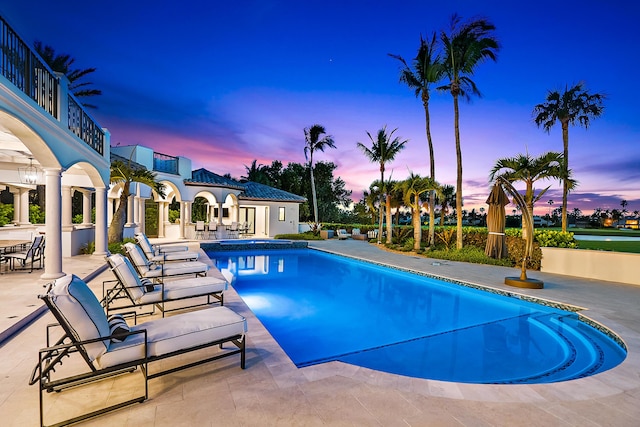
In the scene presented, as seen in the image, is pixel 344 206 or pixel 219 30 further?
pixel 344 206

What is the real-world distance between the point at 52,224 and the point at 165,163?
15.5 m

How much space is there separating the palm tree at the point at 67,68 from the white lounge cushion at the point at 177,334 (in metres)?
20.7

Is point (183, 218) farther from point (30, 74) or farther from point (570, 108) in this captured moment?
point (570, 108)

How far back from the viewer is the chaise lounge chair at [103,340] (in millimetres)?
2592

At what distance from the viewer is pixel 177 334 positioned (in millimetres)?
3150

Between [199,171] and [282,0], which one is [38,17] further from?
[282,0]

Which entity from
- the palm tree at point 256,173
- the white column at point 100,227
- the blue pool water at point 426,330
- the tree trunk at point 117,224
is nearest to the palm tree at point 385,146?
the blue pool water at point 426,330

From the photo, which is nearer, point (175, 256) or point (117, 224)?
point (175, 256)

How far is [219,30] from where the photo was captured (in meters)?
15.1

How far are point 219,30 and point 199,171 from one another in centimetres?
1154

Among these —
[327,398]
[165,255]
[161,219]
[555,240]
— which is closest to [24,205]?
[161,219]

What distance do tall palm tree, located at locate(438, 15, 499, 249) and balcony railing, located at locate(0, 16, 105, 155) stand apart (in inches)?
569

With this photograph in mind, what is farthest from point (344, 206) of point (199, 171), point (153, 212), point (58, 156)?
point (58, 156)

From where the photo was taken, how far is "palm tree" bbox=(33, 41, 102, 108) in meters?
18.3
